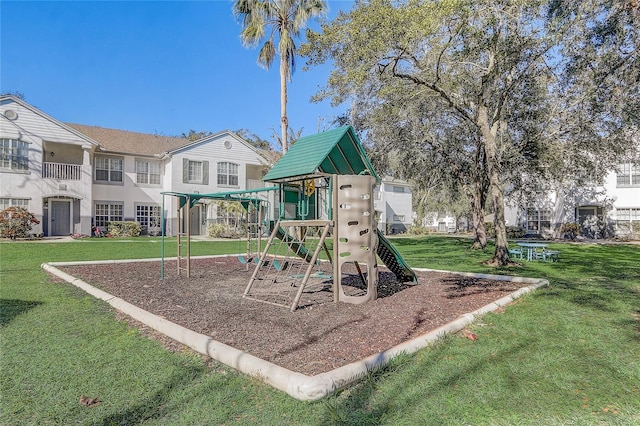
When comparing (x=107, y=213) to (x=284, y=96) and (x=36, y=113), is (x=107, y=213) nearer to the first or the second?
(x=36, y=113)

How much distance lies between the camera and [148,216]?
27688 millimetres

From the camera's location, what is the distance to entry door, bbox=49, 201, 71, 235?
23.9m

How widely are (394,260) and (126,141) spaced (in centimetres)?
2607

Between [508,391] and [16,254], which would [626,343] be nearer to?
[508,391]

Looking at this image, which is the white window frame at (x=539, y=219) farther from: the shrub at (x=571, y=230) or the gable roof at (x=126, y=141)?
the gable roof at (x=126, y=141)

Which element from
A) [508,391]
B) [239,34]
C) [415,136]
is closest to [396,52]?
[415,136]

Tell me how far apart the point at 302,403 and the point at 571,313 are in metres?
5.28

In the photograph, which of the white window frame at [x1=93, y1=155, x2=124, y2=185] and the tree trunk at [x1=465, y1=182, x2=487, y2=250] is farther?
the white window frame at [x1=93, y1=155, x2=124, y2=185]

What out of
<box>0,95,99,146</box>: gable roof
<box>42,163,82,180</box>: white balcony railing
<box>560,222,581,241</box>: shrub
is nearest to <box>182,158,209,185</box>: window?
<box>0,95,99,146</box>: gable roof

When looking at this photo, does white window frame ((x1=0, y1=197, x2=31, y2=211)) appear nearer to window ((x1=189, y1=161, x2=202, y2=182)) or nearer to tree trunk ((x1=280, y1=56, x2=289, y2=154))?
window ((x1=189, y1=161, x2=202, y2=182))

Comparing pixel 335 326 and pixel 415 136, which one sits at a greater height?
pixel 415 136

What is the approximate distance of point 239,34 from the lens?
21.3m

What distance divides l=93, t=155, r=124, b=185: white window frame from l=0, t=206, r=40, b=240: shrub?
18.1ft

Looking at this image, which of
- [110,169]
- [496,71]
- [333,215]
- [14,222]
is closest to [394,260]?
[333,215]
